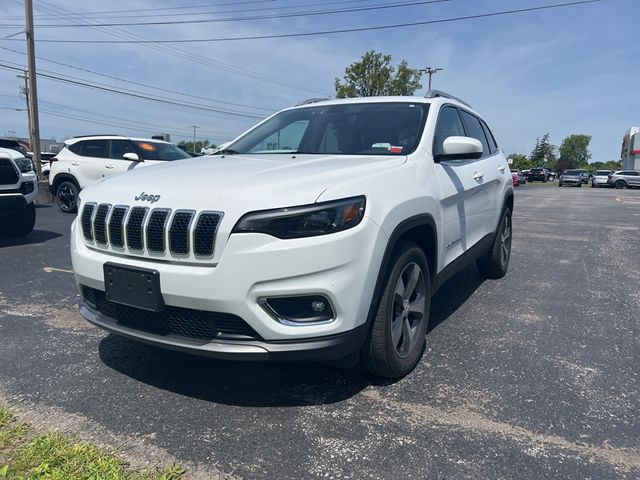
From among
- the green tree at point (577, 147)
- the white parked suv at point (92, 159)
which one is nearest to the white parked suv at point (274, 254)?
the white parked suv at point (92, 159)

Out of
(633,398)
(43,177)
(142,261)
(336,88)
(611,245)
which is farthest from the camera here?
(336,88)

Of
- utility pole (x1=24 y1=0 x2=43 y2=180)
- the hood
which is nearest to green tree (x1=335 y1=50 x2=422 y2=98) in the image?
utility pole (x1=24 y1=0 x2=43 y2=180)

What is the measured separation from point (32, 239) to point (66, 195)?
13.4 ft

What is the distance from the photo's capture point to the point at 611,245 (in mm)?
8117

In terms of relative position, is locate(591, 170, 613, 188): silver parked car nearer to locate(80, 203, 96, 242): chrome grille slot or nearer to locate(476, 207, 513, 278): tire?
locate(476, 207, 513, 278): tire

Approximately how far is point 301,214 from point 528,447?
4.98 feet

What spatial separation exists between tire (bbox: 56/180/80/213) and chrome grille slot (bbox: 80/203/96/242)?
372 inches

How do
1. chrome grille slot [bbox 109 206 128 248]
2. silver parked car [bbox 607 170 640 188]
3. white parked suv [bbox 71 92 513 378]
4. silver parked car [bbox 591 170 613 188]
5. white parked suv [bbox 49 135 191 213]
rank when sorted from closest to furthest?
1. white parked suv [bbox 71 92 513 378]
2. chrome grille slot [bbox 109 206 128 248]
3. white parked suv [bbox 49 135 191 213]
4. silver parked car [bbox 607 170 640 188]
5. silver parked car [bbox 591 170 613 188]

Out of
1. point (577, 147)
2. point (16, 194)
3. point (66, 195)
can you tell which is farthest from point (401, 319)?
point (577, 147)

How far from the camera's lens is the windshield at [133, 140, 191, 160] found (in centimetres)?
1106

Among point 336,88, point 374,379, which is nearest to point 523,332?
point 374,379

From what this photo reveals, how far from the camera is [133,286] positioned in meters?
2.54

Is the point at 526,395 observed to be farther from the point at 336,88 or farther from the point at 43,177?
the point at 336,88

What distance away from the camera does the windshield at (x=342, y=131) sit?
3.55m
